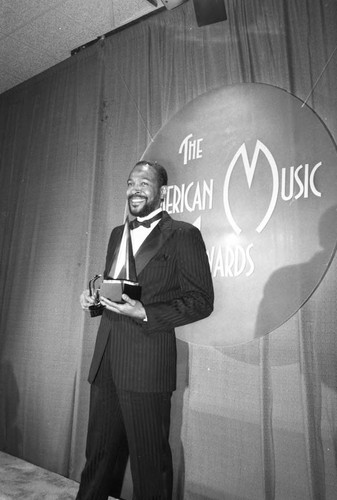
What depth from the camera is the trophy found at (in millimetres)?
1302

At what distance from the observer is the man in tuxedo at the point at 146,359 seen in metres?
1.33

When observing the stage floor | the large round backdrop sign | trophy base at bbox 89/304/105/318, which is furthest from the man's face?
the stage floor

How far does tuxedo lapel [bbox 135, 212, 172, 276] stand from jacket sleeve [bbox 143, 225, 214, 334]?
0.05 m

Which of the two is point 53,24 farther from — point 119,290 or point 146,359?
point 146,359

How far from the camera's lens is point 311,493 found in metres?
1.43

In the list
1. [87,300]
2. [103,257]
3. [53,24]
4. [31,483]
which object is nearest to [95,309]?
[87,300]

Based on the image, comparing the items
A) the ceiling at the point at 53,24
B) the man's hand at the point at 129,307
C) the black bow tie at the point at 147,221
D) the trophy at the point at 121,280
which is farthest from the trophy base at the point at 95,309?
the ceiling at the point at 53,24

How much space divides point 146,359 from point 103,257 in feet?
3.19

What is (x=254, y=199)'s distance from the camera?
68.6 inches

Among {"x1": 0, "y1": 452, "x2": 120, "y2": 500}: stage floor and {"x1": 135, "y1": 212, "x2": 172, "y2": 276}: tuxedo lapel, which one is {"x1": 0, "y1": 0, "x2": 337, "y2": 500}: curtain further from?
{"x1": 135, "y1": 212, "x2": 172, "y2": 276}: tuxedo lapel

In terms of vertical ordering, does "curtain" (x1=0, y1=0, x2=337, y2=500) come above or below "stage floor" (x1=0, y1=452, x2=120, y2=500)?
above

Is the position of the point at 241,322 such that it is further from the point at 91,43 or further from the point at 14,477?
the point at 91,43

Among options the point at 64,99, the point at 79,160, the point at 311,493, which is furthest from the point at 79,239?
the point at 311,493

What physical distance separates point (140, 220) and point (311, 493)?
4.01 ft
